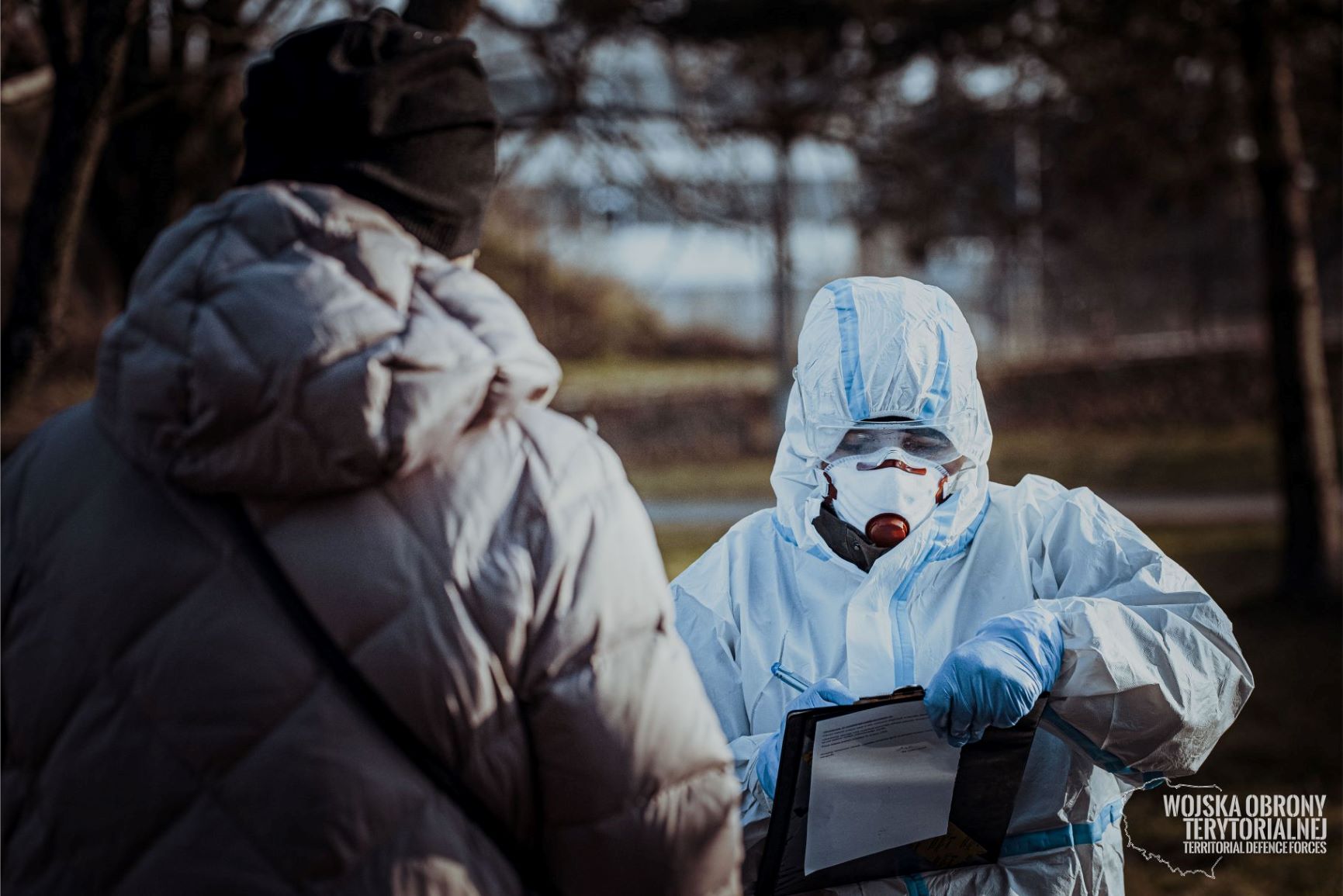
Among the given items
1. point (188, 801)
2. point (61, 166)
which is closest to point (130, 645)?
point (188, 801)

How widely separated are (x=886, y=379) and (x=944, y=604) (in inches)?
15.9

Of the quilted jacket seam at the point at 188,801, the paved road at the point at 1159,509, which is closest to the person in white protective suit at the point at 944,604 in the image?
the quilted jacket seam at the point at 188,801

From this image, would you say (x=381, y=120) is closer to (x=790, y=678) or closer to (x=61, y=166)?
(x=790, y=678)

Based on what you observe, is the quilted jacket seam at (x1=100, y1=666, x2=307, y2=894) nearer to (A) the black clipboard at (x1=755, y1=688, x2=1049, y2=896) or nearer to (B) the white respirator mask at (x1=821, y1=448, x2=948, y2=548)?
(A) the black clipboard at (x1=755, y1=688, x2=1049, y2=896)

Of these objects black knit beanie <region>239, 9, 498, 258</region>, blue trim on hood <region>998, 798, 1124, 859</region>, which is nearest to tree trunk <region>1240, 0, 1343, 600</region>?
blue trim on hood <region>998, 798, 1124, 859</region>

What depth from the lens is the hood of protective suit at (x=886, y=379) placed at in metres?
2.16

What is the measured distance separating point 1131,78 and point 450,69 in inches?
309

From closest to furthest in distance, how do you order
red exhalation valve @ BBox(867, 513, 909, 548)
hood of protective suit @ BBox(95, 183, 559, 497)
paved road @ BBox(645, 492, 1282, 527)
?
hood of protective suit @ BBox(95, 183, 559, 497) → red exhalation valve @ BBox(867, 513, 909, 548) → paved road @ BBox(645, 492, 1282, 527)

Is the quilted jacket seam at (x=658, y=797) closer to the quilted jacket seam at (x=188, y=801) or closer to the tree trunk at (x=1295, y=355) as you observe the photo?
the quilted jacket seam at (x=188, y=801)

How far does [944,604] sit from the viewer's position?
2191 millimetres

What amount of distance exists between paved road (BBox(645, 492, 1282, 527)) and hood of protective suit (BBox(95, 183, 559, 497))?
11388 mm

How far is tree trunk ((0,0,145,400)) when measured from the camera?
2957mm

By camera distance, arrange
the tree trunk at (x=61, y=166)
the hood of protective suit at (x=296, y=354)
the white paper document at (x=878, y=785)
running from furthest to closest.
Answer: the tree trunk at (x=61, y=166) → the white paper document at (x=878, y=785) → the hood of protective suit at (x=296, y=354)

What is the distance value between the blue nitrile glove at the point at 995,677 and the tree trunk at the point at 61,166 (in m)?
2.36
